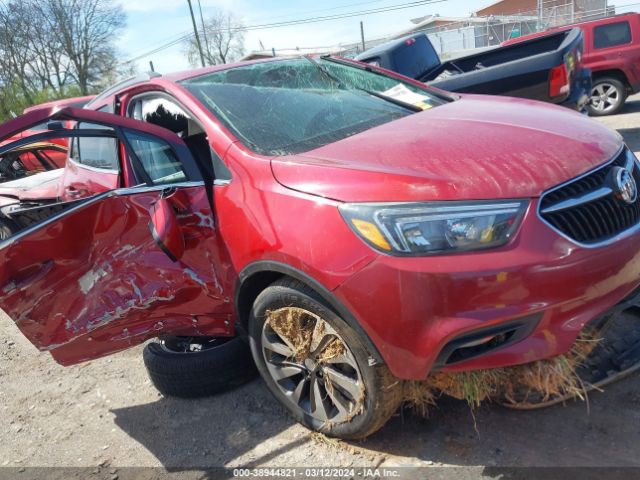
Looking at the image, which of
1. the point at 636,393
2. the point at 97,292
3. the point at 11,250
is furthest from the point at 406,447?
the point at 11,250

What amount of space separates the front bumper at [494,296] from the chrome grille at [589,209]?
0.06 metres

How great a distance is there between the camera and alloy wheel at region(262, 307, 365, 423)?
7.80 feet

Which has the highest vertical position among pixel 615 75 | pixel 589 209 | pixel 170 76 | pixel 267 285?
pixel 170 76

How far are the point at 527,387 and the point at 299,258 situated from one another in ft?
3.95

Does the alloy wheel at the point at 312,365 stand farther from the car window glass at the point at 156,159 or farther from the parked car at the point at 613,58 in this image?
the parked car at the point at 613,58

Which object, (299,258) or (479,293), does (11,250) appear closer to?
(299,258)

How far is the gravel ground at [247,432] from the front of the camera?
2.38 meters

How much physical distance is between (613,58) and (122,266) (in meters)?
10.1

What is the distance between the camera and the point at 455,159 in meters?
2.19

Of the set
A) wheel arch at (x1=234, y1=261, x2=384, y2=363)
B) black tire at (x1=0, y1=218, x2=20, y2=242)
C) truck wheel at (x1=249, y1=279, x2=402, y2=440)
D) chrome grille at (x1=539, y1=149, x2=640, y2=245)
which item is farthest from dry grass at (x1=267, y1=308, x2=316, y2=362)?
black tire at (x1=0, y1=218, x2=20, y2=242)

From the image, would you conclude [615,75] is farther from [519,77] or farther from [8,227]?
[8,227]

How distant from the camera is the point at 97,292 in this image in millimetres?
2992

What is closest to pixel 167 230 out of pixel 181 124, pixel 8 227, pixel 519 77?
pixel 181 124

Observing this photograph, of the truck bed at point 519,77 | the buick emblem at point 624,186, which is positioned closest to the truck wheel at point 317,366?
the buick emblem at point 624,186
